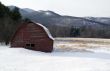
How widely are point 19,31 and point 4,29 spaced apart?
7876 millimetres

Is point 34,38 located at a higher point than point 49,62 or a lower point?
higher

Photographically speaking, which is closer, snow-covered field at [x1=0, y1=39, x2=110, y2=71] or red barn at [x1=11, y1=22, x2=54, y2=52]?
snow-covered field at [x1=0, y1=39, x2=110, y2=71]

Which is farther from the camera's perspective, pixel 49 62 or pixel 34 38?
pixel 34 38

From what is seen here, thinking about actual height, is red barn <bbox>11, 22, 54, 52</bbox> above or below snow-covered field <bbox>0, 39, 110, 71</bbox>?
above

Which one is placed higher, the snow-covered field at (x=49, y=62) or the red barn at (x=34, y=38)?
the red barn at (x=34, y=38)

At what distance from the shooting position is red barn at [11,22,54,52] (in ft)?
115

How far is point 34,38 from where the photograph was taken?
3581cm

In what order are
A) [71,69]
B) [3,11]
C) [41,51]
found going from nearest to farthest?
[71,69]
[41,51]
[3,11]

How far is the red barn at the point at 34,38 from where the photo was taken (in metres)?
35.0

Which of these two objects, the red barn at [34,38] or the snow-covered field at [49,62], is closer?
the snow-covered field at [49,62]

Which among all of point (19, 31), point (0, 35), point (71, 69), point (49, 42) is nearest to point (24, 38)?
point (19, 31)

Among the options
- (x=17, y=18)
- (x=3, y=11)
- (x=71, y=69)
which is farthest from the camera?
(x=17, y=18)

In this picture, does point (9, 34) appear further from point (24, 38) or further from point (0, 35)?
point (24, 38)

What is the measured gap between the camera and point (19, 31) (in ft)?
121
